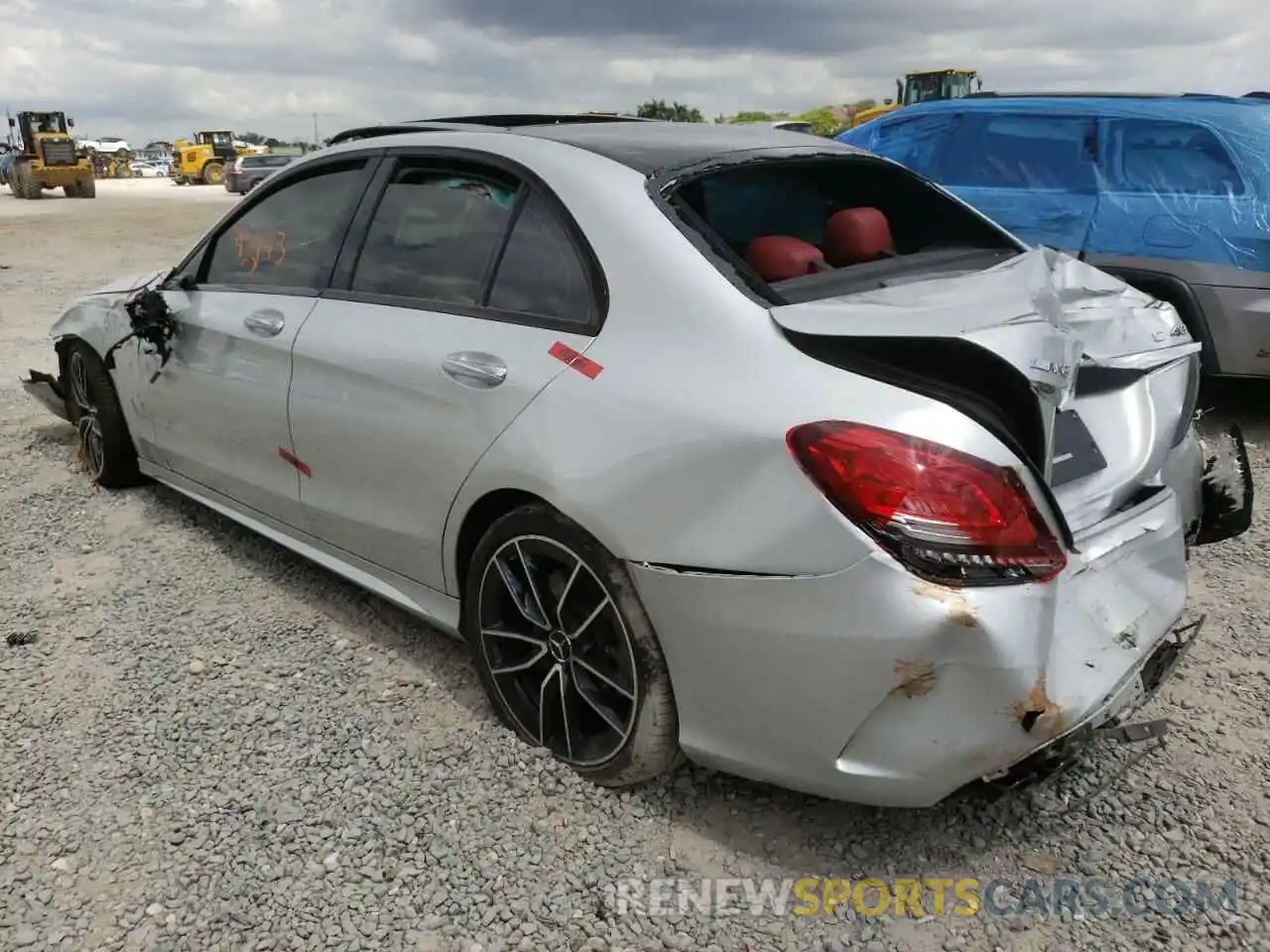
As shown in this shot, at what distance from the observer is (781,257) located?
8.46 ft

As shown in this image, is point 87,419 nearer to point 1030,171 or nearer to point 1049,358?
point 1049,358

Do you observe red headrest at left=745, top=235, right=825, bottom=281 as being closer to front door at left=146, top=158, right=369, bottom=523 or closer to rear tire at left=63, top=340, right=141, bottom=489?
front door at left=146, top=158, right=369, bottom=523

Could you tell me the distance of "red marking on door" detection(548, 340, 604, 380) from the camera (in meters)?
2.37

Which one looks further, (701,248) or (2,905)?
(701,248)

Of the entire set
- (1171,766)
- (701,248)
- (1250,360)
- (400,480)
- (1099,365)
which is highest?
(701,248)

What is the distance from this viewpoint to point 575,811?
8.23 feet

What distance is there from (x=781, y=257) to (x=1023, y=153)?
4.42 metres

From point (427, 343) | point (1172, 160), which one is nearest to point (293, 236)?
point (427, 343)

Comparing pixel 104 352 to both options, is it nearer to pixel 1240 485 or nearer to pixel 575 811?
pixel 575 811

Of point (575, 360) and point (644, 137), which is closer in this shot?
point (575, 360)

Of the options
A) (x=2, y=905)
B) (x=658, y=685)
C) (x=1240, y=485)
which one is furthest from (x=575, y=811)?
(x=1240, y=485)

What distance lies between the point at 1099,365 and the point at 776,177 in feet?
3.37

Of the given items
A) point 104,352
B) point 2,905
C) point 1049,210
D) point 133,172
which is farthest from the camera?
point 133,172

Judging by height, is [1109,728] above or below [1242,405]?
above
